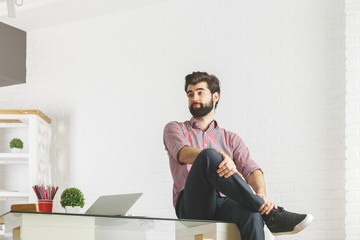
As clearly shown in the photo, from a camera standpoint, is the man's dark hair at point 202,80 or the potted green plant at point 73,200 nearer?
the man's dark hair at point 202,80

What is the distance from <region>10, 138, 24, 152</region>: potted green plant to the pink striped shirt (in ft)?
9.04

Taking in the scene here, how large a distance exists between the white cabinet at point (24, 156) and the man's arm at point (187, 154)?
2704 mm

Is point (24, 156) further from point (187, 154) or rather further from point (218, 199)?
point (218, 199)

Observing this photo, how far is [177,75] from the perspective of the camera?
5039mm

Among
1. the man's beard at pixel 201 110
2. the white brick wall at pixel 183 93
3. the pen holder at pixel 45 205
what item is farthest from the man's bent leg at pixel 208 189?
the white brick wall at pixel 183 93

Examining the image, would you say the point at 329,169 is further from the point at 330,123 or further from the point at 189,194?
the point at 189,194

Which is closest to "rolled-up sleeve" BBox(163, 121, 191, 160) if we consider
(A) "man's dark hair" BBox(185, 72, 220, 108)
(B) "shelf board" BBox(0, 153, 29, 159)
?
(A) "man's dark hair" BBox(185, 72, 220, 108)

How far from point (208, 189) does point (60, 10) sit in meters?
3.58

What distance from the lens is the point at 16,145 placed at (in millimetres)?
5285

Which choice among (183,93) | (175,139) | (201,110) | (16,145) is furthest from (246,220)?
(16,145)

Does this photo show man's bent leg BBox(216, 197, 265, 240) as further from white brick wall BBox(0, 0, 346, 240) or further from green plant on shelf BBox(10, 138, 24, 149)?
green plant on shelf BBox(10, 138, 24, 149)

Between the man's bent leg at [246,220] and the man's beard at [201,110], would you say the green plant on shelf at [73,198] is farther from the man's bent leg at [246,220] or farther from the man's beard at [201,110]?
the man's bent leg at [246,220]
